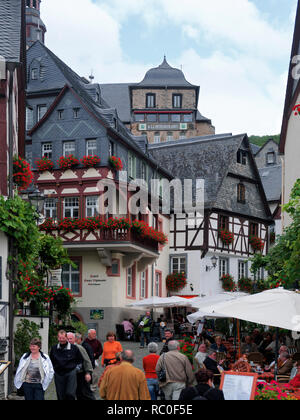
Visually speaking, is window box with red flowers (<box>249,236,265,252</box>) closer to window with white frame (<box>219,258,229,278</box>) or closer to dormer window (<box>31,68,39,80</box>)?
window with white frame (<box>219,258,229,278</box>)

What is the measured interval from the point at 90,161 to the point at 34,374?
23.2 metres

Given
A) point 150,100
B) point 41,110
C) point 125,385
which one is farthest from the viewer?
point 150,100

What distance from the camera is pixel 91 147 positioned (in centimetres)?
3588

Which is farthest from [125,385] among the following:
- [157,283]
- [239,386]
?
[157,283]

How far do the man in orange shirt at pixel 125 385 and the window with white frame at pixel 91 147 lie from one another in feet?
85.1

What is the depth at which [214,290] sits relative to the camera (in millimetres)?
43781

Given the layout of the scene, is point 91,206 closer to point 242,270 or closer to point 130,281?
point 130,281

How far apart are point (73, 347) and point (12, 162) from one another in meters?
7.39

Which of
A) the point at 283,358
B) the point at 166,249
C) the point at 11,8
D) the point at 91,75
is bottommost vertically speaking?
the point at 283,358

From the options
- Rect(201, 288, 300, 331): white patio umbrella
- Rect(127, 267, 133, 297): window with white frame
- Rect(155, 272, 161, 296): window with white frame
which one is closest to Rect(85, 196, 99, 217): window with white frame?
Rect(127, 267, 133, 297): window with white frame

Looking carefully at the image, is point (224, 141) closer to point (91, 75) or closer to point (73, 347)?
point (91, 75)

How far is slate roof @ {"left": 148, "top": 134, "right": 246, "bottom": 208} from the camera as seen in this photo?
4631cm

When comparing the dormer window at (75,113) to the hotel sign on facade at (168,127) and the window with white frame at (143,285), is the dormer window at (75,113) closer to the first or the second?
the window with white frame at (143,285)
